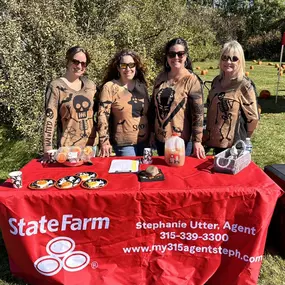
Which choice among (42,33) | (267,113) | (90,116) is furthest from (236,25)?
(90,116)

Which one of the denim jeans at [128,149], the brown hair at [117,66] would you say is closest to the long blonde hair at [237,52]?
the brown hair at [117,66]

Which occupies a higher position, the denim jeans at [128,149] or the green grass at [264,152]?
the denim jeans at [128,149]

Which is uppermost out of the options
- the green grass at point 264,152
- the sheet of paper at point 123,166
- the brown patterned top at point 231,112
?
the brown patterned top at point 231,112

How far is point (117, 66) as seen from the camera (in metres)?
3.17

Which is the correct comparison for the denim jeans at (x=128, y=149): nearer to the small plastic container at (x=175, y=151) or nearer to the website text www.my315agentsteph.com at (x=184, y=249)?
the small plastic container at (x=175, y=151)

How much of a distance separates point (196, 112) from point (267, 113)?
660cm

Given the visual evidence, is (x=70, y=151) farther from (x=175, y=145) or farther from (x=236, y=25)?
(x=236, y=25)

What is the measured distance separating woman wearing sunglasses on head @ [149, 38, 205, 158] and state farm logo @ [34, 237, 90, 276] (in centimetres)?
138

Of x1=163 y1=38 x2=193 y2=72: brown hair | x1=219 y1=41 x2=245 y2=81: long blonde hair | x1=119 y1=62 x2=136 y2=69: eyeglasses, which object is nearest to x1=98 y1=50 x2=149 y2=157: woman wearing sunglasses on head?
x1=119 y1=62 x2=136 y2=69: eyeglasses

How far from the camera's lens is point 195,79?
3.06 m

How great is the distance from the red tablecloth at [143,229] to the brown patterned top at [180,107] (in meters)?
0.61

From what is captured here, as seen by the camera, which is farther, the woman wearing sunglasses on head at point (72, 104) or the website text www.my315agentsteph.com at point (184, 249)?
the woman wearing sunglasses on head at point (72, 104)

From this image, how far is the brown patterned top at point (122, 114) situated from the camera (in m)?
3.14

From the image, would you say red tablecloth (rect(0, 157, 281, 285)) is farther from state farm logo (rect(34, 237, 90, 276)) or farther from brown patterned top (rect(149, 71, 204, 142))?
brown patterned top (rect(149, 71, 204, 142))
